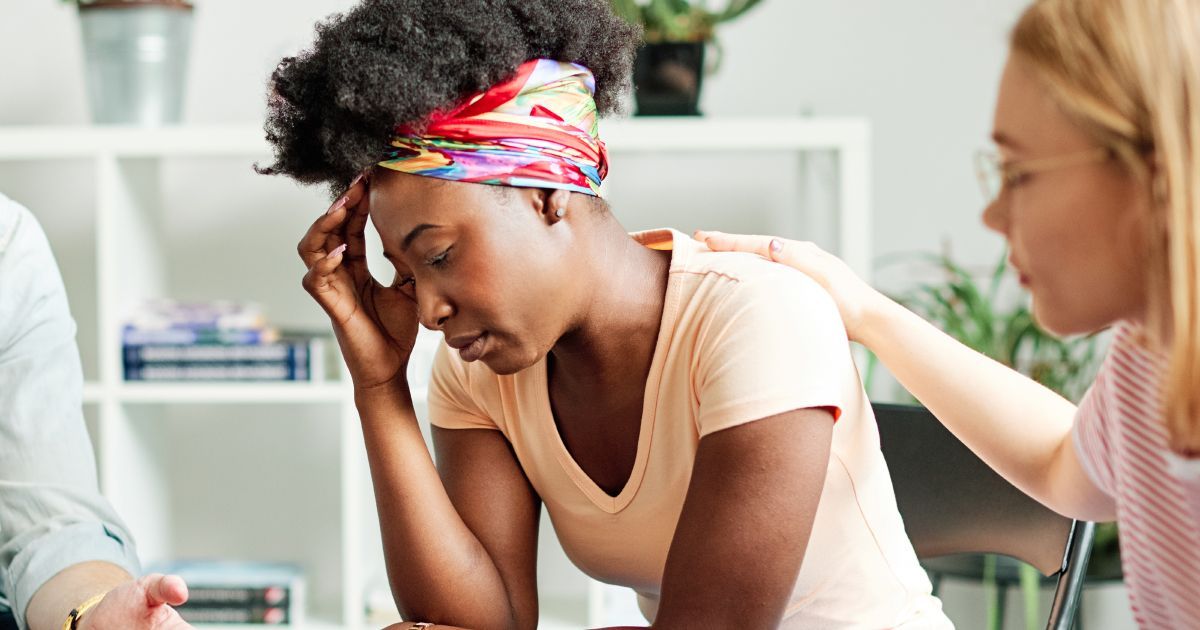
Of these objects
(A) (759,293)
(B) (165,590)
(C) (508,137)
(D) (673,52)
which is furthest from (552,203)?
(D) (673,52)

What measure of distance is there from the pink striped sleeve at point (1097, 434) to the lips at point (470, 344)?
1.70 ft

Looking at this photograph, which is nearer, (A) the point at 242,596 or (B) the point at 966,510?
(B) the point at 966,510

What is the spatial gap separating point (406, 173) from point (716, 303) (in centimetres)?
31

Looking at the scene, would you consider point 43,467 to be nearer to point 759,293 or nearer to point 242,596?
point 759,293

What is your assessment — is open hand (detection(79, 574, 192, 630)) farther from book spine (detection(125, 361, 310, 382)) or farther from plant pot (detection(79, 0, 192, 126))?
plant pot (detection(79, 0, 192, 126))

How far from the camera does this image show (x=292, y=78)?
1058 mm

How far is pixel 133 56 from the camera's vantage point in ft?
7.55

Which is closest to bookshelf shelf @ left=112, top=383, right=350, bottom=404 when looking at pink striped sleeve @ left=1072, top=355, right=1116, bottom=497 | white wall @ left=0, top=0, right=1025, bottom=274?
white wall @ left=0, top=0, right=1025, bottom=274

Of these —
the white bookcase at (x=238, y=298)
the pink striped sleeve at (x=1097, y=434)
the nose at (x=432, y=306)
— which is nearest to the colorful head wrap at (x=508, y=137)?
the nose at (x=432, y=306)

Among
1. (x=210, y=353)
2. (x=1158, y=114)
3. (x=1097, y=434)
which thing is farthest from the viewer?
(x=210, y=353)

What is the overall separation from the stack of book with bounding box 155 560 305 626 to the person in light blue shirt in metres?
1.11

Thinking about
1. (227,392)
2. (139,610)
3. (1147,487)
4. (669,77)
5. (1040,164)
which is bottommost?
(227,392)

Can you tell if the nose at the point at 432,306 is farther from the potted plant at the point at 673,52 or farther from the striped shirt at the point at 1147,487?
the potted plant at the point at 673,52

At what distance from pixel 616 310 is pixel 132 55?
1599 mm
